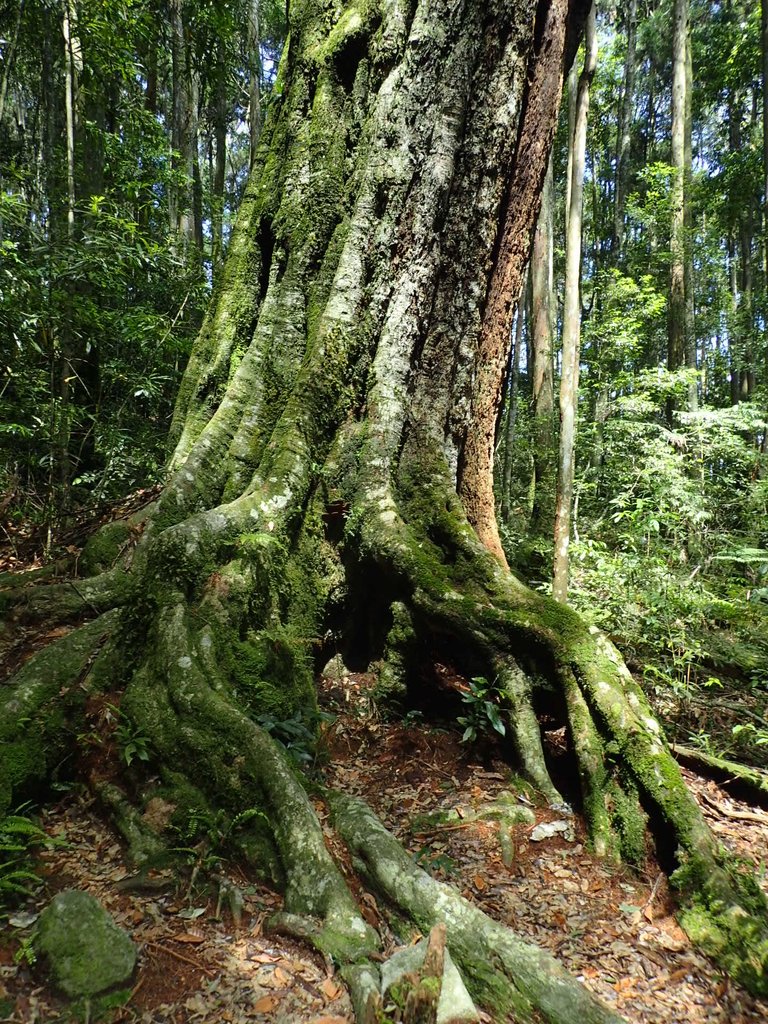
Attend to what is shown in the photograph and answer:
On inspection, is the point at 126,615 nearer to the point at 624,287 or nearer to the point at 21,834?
the point at 21,834

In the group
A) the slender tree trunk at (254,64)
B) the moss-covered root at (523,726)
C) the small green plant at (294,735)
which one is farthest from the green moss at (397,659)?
the slender tree trunk at (254,64)

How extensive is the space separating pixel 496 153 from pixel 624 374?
8297 millimetres

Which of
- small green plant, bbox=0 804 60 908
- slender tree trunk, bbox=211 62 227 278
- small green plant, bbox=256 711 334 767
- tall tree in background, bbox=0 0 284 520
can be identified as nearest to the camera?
small green plant, bbox=0 804 60 908

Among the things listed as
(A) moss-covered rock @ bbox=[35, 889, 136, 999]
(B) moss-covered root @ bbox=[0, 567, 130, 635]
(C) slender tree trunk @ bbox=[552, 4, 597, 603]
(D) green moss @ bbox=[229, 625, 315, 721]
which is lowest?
(A) moss-covered rock @ bbox=[35, 889, 136, 999]

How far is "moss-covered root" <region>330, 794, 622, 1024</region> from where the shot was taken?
2057 millimetres

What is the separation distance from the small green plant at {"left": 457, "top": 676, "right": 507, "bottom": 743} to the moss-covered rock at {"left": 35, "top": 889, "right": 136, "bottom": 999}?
2101 millimetres

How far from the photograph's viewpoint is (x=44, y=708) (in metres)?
2.80

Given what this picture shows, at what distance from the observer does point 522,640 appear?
3641mm

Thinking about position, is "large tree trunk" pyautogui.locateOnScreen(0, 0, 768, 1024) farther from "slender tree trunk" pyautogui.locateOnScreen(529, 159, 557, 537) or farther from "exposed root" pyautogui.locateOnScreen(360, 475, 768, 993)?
"slender tree trunk" pyautogui.locateOnScreen(529, 159, 557, 537)

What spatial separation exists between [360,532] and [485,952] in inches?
96.4

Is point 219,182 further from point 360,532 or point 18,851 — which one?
point 18,851

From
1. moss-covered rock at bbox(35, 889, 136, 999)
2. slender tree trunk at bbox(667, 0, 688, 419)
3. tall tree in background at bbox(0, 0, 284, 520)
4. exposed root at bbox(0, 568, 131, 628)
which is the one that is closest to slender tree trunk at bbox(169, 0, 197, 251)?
tall tree in background at bbox(0, 0, 284, 520)

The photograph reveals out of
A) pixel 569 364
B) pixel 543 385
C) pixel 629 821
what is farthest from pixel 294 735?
pixel 543 385

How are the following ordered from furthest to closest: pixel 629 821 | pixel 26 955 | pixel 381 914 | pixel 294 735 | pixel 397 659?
pixel 397 659 → pixel 294 735 → pixel 629 821 → pixel 381 914 → pixel 26 955
